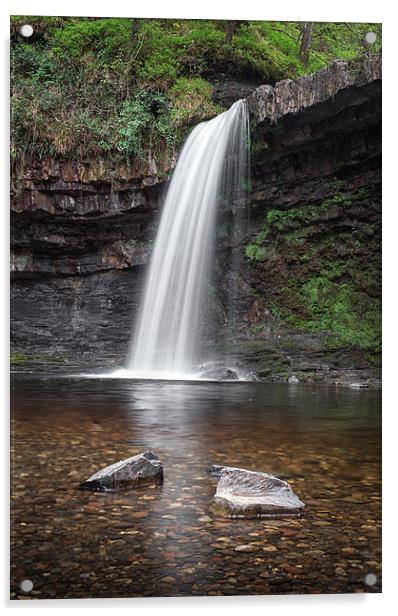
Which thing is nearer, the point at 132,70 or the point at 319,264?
the point at 132,70

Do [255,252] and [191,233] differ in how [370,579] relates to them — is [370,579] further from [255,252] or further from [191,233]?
[255,252]

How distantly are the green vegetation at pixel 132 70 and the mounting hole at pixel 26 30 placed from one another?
0.03 m

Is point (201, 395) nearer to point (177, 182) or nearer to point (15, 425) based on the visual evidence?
point (15, 425)

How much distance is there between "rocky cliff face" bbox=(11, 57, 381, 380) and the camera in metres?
6.98

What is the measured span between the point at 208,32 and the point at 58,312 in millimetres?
3899

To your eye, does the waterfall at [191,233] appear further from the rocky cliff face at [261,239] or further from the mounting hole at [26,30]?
the mounting hole at [26,30]

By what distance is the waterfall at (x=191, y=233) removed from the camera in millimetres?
7812

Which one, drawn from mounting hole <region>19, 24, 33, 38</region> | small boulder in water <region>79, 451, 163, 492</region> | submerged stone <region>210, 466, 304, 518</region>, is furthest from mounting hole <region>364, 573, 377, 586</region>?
mounting hole <region>19, 24, 33, 38</region>

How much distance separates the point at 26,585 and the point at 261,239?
23.8ft

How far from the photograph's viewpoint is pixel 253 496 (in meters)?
2.85

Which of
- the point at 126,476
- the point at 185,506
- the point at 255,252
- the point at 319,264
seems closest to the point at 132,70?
the point at 255,252

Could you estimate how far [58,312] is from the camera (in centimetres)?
730
